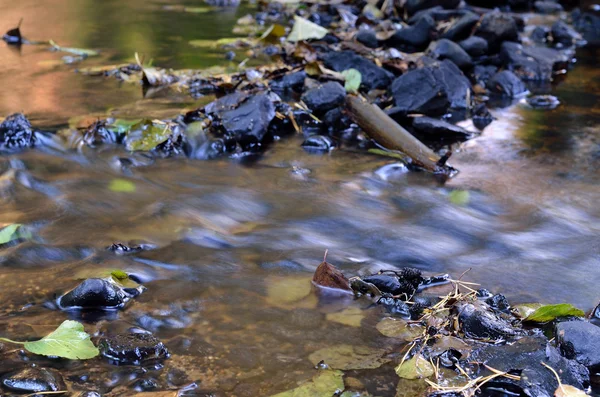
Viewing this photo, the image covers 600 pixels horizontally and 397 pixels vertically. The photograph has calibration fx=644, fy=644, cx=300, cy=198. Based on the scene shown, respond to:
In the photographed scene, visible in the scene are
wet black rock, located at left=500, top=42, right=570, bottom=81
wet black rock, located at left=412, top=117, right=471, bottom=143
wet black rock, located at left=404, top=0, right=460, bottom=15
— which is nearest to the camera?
wet black rock, located at left=412, top=117, right=471, bottom=143

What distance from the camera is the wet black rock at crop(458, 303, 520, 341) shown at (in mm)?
2852

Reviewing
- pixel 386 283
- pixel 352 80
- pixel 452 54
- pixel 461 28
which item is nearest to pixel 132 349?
pixel 386 283

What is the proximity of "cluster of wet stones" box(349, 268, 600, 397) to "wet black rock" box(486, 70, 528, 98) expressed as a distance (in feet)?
16.0

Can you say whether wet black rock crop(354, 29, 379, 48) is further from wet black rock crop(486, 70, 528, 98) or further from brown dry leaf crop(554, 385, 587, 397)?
brown dry leaf crop(554, 385, 587, 397)

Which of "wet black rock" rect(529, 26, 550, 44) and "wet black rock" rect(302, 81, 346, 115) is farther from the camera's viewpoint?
"wet black rock" rect(529, 26, 550, 44)

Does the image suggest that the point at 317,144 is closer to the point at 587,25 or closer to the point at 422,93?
the point at 422,93

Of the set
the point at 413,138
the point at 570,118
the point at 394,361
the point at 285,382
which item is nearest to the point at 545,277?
the point at 394,361

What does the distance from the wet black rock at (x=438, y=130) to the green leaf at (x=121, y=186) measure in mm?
2695

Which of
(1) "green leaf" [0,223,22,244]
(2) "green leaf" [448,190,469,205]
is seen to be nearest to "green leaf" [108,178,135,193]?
(1) "green leaf" [0,223,22,244]

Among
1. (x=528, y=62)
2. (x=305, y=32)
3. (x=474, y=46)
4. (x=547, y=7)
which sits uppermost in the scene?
(x=305, y=32)

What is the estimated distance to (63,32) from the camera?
31.4ft

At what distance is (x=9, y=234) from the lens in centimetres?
366

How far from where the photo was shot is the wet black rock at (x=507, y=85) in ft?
24.8

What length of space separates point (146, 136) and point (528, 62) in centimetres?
537
